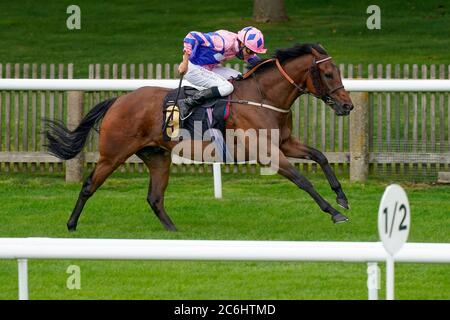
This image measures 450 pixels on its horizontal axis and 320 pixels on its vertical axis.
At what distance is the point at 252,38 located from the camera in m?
10.4

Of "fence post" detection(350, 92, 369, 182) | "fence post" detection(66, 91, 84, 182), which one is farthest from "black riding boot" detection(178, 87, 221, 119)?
"fence post" detection(350, 92, 369, 182)

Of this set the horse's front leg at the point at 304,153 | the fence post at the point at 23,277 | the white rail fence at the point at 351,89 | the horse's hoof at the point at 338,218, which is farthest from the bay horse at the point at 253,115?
the fence post at the point at 23,277

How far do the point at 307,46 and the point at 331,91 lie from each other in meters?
0.42

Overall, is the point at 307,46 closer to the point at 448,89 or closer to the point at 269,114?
the point at 269,114

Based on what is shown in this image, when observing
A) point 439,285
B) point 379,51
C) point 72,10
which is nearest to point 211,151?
point 439,285

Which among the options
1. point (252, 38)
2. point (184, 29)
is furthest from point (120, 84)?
point (184, 29)

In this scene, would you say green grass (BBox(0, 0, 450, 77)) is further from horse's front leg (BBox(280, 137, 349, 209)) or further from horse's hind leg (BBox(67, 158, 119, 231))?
horse's front leg (BBox(280, 137, 349, 209))

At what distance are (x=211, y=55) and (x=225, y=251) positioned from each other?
16.3ft

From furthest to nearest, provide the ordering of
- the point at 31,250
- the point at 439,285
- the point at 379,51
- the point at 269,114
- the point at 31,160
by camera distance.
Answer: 1. the point at 379,51
2. the point at 31,160
3. the point at 269,114
4. the point at 439,285
5. the point at 31,250

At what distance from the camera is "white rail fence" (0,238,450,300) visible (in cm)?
573

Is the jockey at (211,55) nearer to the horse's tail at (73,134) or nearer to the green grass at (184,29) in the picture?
the horse's tail at (73,134)

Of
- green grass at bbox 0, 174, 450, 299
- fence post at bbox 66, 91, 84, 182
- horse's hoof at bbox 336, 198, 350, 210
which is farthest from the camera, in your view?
fence post at bbox 66, 91, 84, 182

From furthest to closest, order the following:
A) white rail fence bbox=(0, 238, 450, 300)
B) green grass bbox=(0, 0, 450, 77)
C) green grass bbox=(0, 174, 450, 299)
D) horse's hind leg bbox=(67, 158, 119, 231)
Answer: green grass bbox=(0, 0, 450, 77), horse's hind leg bbox=(67, 158, 119, 231), green grass bbox=(0, 174, 450, 299), white rail fence bbox=(0, 238, 450, 300)

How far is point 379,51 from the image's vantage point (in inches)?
821
